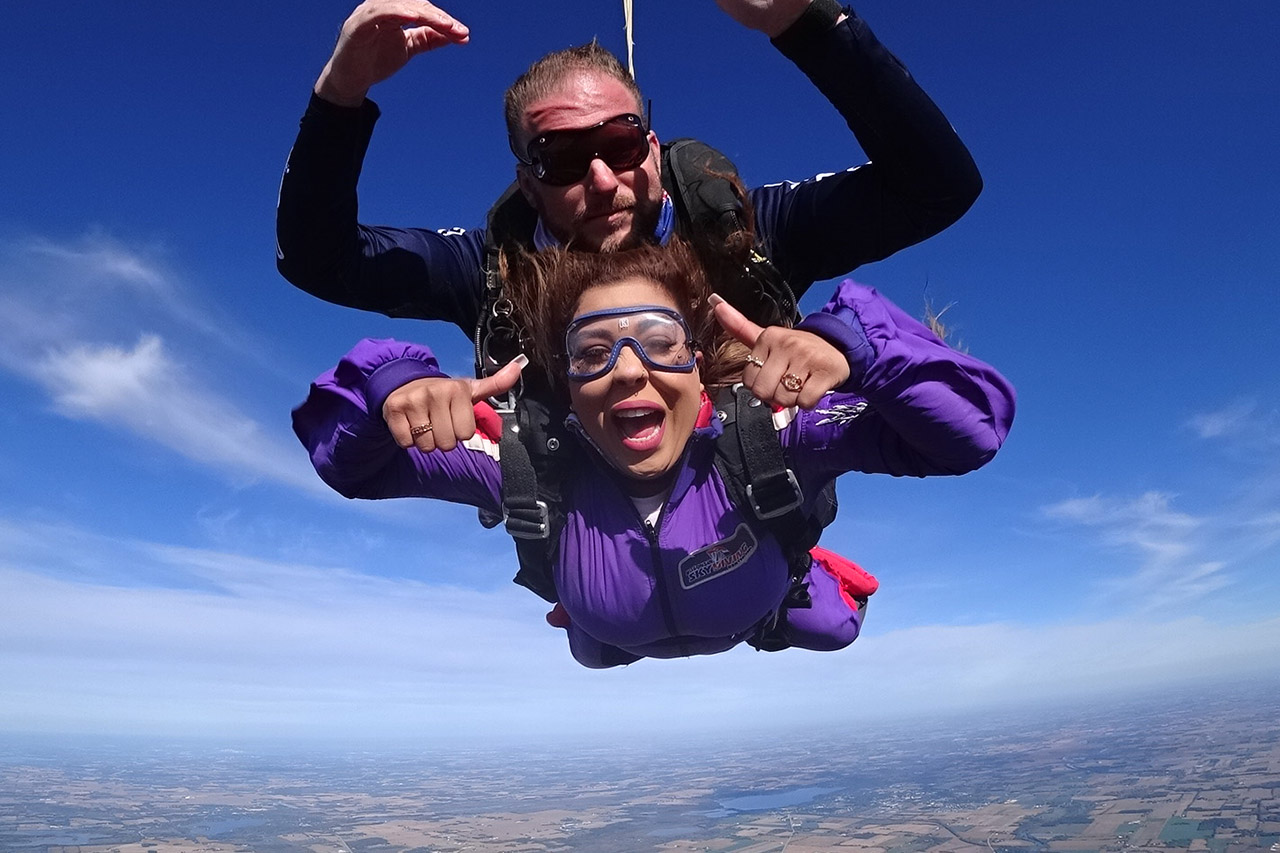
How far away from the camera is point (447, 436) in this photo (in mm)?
1592

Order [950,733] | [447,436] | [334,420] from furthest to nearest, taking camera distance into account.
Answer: [950,733], [334,420], [447,436]

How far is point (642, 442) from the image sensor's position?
87.7 inches

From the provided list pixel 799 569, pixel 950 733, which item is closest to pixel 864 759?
pixel 950 733

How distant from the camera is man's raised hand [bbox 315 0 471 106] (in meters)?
1.74

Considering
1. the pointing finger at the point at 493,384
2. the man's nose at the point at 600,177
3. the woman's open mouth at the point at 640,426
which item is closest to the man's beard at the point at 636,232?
the man's nose at the point at 600,177

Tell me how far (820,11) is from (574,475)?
5.01 ft

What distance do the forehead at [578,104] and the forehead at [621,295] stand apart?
0.54 metres

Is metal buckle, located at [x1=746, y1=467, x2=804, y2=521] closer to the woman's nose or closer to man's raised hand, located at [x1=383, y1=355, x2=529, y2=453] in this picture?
the woman's nose

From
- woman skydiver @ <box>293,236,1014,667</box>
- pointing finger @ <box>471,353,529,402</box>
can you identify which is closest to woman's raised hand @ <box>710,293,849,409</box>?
woman skydiver @ <box>293,236,1014,667</box>

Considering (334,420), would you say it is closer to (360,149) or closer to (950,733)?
(360,149)

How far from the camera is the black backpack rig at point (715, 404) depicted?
87.7 inches

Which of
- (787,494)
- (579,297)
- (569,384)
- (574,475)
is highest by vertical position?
(579,297)

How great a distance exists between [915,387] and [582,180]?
1.30 meters

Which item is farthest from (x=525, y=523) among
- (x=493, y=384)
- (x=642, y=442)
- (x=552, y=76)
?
(x=552, y=76)
